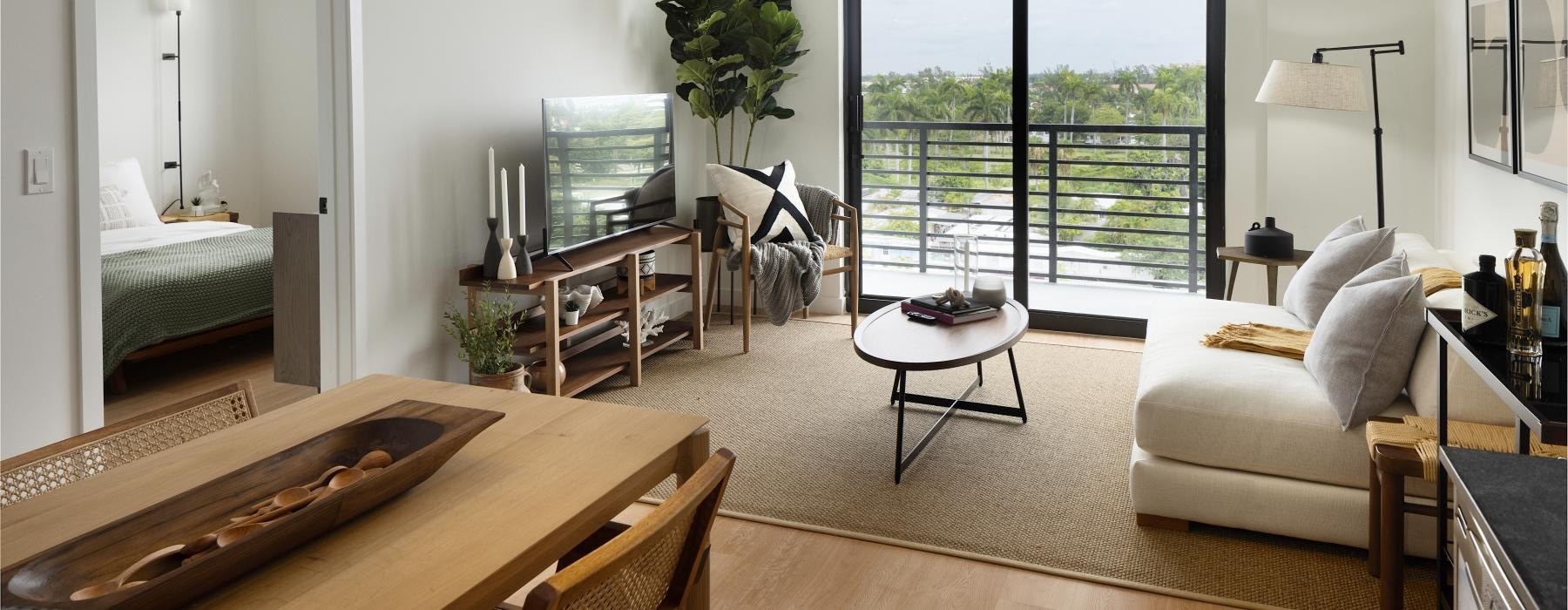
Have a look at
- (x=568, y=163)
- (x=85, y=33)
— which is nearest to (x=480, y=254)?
(x=568, y=163)

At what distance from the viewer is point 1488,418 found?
2535 mm

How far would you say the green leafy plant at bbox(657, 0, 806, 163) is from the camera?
5430 mm

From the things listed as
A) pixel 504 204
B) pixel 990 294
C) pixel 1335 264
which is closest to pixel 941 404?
pixel 990 294

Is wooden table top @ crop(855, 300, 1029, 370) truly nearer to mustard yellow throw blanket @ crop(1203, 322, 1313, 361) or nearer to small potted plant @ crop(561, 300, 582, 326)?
mustard yellow throw blanket @ crop(1203, 322, 1313, 361)

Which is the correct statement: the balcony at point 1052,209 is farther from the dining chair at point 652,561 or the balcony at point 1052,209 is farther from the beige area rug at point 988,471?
the dining chair at point 652,561

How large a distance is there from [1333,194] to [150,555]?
501 centimetres

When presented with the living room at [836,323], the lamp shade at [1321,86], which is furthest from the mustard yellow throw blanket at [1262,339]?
the lamp shade at [1321,86]

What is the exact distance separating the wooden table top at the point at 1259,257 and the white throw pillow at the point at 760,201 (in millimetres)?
1990

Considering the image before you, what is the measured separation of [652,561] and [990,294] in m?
2.81

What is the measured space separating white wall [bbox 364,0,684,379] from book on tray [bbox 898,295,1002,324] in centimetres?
169

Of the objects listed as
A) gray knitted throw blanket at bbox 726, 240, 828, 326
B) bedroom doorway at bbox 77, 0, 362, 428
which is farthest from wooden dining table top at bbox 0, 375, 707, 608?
gray knitted throw blanket at bbox 726, 240, 828, 326

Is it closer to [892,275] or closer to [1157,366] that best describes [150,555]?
[1157,366]

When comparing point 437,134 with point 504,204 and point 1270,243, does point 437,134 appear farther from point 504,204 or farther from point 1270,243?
point 1270,243

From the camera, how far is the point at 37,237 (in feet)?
8.71
